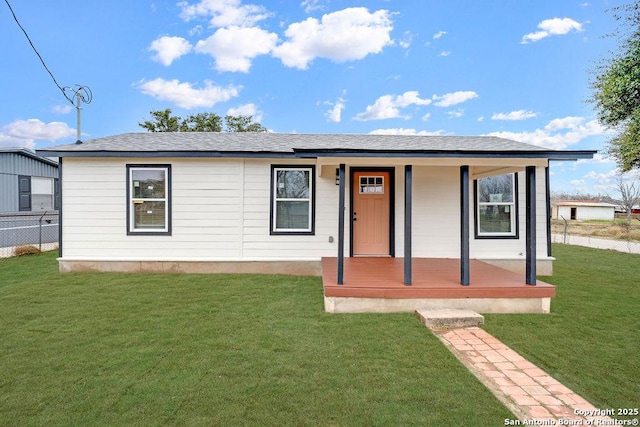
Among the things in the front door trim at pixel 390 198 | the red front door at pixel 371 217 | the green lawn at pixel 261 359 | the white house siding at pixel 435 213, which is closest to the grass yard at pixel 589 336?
the green lawn at pixel 261 359

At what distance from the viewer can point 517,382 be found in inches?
110

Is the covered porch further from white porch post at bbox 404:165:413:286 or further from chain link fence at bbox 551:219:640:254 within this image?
chain link fence at bbox 551:219:640:254

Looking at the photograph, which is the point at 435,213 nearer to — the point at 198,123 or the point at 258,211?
the point at 258,211

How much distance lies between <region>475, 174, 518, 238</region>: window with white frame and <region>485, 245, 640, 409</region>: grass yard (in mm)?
1328

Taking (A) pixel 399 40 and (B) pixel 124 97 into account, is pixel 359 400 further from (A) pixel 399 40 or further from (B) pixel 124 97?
(B) pixel 124 97

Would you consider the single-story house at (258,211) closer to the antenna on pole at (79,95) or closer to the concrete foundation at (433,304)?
the concrete foundation at (433,304)

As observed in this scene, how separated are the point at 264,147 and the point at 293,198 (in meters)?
1.29

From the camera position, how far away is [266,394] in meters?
2.57

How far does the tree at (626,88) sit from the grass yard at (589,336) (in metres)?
10.3

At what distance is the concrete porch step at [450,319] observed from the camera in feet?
13.6

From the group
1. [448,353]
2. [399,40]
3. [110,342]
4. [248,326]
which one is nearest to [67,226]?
[110,342]

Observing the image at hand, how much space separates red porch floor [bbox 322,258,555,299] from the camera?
4.61 m

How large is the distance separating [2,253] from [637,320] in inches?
566

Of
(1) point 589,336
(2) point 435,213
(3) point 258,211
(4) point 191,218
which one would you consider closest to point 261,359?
(1) point 589,336
